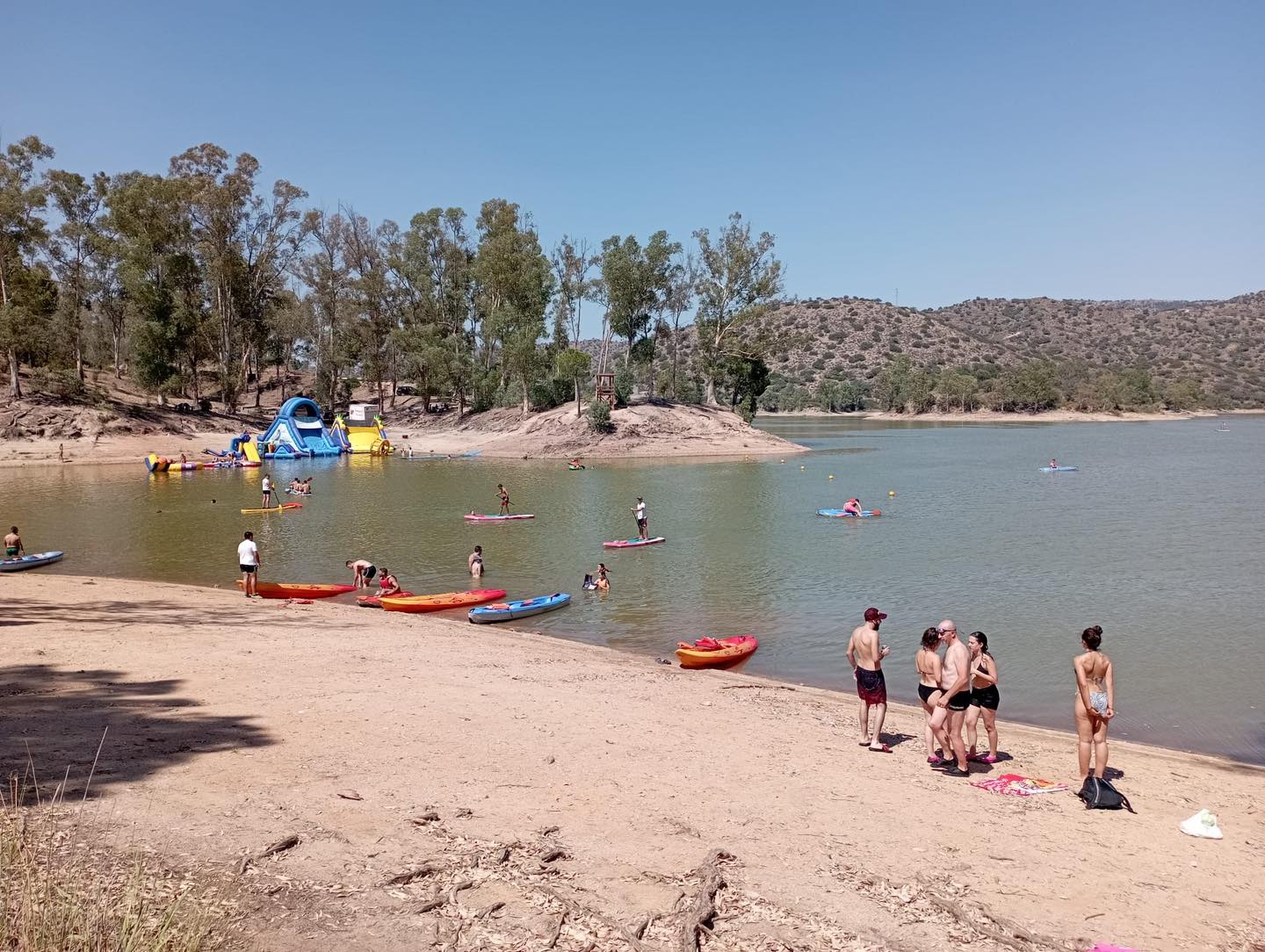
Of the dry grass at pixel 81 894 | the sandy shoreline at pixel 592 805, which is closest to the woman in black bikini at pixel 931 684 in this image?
the sandy shoreline at pixel 592 805

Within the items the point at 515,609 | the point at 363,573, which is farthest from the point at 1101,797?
the point at 363,573

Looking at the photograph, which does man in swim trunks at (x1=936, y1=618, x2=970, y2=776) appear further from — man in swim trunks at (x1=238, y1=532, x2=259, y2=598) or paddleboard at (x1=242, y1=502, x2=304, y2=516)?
paddleboard at (x1=242, y1=502, x2=304, y2=516)

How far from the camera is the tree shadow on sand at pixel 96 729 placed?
7.58 m

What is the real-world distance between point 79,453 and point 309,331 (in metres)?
40.6

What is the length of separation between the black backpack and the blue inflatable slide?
63236mm

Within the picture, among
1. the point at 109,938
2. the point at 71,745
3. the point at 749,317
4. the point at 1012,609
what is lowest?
the point at 1012,609

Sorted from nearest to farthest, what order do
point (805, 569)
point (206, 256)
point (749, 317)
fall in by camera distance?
point (805, 569) → point (206, 256) → point (749, 317)

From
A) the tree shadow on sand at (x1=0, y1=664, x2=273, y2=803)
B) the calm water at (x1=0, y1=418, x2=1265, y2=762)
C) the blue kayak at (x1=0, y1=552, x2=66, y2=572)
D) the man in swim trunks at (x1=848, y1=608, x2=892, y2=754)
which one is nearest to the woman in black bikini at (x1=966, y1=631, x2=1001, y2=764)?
the man in swim trunks at (x1=848, y1=608, x2=892, y2=754)

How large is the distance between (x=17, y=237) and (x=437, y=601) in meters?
58.2

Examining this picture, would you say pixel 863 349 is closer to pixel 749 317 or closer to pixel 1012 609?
pixel 749 317

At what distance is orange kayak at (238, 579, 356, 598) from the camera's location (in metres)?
20.7

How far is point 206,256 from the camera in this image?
236ft

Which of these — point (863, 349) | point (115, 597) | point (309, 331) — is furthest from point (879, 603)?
point (863, 349)

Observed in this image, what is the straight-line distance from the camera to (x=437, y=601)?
20.1 m
